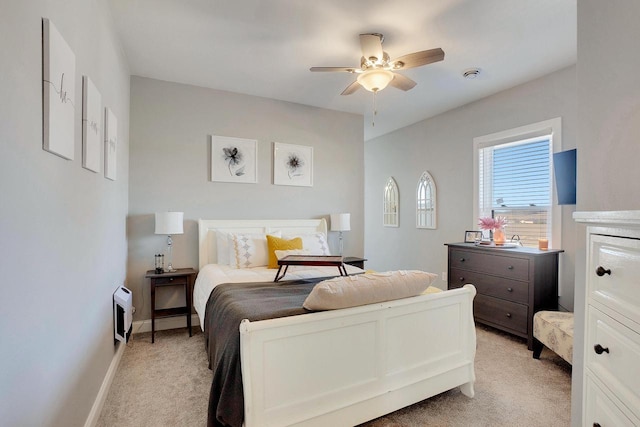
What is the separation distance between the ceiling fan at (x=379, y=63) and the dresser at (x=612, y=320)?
70.0 inches

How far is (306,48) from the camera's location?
2.85m

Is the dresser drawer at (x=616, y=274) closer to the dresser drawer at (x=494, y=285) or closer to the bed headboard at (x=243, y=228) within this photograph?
the dresser drawer at (x=494, y=285)

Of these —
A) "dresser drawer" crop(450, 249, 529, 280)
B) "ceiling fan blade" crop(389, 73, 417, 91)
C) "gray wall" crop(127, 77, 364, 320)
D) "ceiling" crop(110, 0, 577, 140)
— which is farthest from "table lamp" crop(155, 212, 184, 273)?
"dresser drawer" crop(450, 249, 529, 280)

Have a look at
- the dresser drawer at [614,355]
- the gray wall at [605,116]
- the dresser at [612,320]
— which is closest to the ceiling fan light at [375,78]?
the gray wall at [605,116]

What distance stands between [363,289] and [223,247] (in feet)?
7.24

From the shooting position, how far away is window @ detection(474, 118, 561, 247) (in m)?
3.32

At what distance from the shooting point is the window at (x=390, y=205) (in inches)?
217

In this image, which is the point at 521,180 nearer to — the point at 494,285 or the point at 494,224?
the point at 494,224

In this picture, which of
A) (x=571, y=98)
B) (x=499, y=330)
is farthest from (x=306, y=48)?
(x=499, y=330)

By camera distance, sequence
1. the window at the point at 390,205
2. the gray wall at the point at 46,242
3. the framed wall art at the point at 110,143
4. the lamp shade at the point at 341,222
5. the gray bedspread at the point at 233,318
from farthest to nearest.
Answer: the window at the point at 390,205 < the lamp shade at the point at 341,222 < the framed wall art at the point at 110,143 < the gray bedspread at the point at 233,318 < the gray wall at the point at 46,242

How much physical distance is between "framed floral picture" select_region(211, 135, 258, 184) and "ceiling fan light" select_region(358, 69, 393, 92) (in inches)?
73.0

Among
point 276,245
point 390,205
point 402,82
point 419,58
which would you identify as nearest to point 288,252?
point 276,245

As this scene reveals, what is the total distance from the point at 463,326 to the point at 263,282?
61.6 inches

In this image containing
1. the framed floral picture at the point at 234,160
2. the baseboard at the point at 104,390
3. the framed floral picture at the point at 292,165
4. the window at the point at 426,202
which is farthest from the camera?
the window at the point at 426,202
